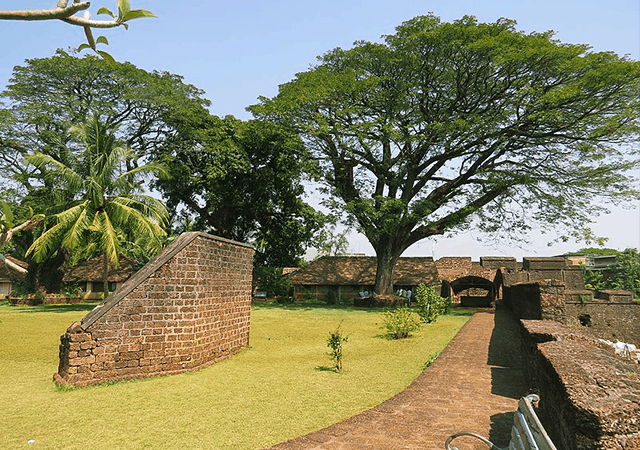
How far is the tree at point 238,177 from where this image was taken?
29.0 meters

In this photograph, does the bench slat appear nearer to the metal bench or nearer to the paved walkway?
the metal bench

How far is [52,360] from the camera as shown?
9.78 m

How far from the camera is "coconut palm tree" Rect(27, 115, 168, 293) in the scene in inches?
817

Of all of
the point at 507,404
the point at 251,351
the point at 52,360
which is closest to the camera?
the point at 507,404

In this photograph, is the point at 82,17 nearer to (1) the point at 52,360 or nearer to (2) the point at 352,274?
(1) the point at 52,360

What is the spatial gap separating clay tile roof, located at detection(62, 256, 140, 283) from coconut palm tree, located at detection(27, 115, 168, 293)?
12899 millimetres

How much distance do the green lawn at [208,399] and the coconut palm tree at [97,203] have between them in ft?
33.5

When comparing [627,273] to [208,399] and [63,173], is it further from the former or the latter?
[63,173]

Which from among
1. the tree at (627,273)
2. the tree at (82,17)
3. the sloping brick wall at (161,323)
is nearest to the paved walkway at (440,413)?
the tree at (82,17)

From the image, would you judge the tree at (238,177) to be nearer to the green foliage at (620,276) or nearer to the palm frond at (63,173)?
the palm frond at (63,173)

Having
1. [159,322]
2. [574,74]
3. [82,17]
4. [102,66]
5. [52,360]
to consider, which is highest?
[102,66]

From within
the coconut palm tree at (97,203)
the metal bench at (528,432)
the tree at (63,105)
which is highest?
the tree at (63,105)

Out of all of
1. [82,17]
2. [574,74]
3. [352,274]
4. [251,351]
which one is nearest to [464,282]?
[352,274]

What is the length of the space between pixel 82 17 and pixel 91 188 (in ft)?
74.3
